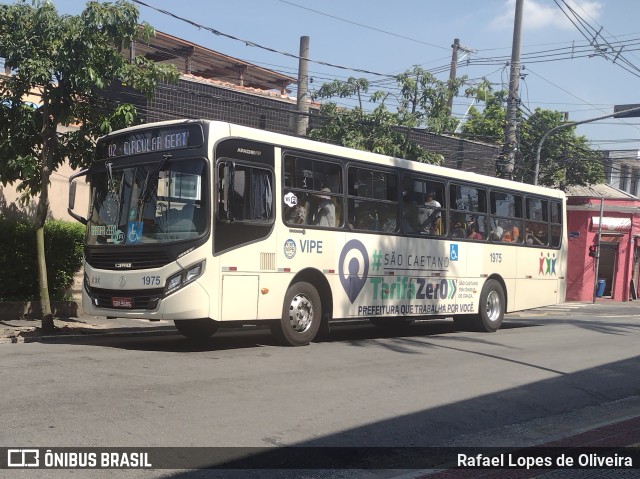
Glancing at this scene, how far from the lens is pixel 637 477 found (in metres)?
5.57

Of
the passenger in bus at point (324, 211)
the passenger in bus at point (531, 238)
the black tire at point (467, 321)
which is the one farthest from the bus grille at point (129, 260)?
the passenger in bus at point (531, 238)

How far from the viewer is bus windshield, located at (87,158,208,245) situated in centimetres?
1016

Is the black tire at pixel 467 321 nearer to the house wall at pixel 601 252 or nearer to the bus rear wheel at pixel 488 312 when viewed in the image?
the bus rear wheel at pixel 488 312

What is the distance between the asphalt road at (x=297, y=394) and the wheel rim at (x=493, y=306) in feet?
10.2

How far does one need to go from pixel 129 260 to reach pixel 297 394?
12.5 ft

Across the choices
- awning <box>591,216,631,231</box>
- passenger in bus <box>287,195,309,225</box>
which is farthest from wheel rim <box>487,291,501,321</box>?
awning <box>591,216,631,231</box>

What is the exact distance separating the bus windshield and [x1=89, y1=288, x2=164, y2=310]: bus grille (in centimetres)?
71

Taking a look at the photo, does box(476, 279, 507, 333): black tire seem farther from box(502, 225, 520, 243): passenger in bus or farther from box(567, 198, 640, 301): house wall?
box(567, 198, 640, 301): house wall

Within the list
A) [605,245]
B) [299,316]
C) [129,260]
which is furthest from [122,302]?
[605,245]

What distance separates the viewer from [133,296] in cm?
1037

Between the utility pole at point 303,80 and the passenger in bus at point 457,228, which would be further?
the utility pole at point 303,80

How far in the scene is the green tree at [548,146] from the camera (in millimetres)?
37188

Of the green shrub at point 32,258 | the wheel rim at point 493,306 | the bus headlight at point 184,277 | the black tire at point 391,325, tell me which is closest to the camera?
the bus headlight at point 184,277

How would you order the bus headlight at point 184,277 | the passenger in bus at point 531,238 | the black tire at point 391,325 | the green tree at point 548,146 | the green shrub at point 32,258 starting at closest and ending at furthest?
the bus headlight at point 184,277 < the green shrub at point 32,258 < the black tire at point 391,325 < the passenger in bus at point 531,238 < the green tree at point 548,146
